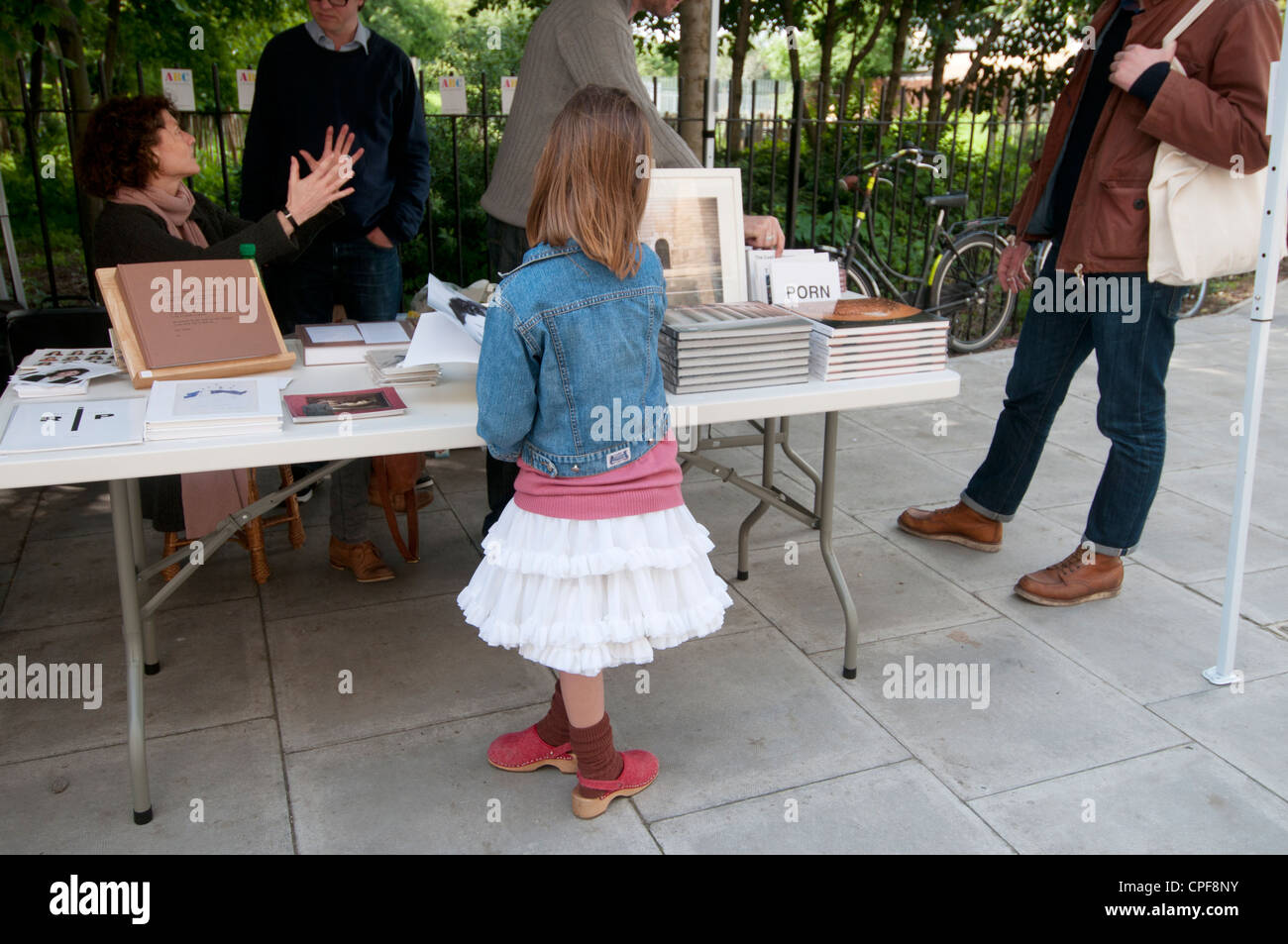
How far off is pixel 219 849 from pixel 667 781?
3.22 ft

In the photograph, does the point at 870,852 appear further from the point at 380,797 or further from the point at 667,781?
the point at 380,797

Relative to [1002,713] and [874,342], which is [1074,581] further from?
[874,342]

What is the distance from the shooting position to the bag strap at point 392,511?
11.5ft

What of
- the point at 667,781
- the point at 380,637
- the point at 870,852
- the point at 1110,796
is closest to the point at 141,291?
the point at 380,637

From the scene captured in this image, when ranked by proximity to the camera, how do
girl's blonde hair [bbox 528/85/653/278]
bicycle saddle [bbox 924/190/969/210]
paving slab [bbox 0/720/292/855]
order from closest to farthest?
1. girl's blonde hair [bbox 528/85/653/278]
2. paving slab [bbox 0/720/292/855]
3. bicycle saddle [bbox 924/190/969/210]

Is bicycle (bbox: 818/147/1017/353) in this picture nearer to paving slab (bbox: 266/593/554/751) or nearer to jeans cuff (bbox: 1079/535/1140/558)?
jeans cuff (bbox: 1079/535/1140/558)

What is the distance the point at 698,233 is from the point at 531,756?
1390mm

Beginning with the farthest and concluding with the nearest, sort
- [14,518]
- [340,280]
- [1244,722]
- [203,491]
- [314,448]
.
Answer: [14,518] → [340,280] → [203,491] → [1244,722] → [314,448]

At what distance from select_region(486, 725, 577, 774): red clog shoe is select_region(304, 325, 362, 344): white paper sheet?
1138 millimetres

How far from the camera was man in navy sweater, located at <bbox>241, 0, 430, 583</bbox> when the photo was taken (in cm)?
354

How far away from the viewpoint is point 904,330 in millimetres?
2680

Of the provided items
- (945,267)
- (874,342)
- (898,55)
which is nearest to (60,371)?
(874,342)

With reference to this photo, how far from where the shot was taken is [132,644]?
2.41m

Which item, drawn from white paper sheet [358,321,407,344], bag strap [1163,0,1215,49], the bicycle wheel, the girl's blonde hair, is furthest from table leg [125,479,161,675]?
the bicycle wheel
